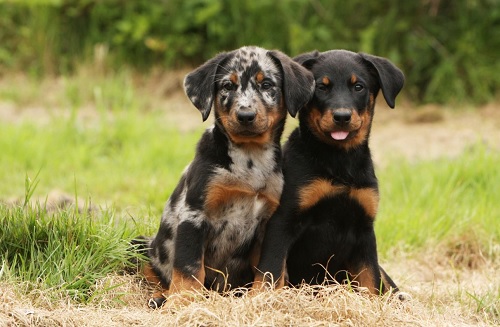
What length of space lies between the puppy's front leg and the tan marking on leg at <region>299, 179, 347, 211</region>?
591 millimetres

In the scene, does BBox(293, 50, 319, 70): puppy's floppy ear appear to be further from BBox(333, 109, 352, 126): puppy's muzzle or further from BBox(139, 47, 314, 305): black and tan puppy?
BBox(333, 109, 352, 126): puppy's muzzle

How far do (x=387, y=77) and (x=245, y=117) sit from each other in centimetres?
101

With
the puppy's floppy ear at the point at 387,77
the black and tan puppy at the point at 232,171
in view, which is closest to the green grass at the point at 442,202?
the puppy's floppy ear at the point at 387,77

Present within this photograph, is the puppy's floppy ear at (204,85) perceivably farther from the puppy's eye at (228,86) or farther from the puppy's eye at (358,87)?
the puppy's eye at (358,87)

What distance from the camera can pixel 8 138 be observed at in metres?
9.30

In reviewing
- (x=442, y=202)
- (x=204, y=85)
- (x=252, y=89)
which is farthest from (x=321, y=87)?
(x=442, y=202)

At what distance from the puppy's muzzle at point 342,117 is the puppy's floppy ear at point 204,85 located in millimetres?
723

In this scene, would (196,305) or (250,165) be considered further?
(250,165)

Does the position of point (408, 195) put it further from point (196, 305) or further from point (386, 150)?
point (196, 305)

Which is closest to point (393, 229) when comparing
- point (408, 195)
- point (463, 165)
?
point (408, 195)

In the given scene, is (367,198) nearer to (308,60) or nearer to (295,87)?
(295,87)

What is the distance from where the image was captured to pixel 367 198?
505 centimetres

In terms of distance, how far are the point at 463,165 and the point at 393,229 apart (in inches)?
62.7

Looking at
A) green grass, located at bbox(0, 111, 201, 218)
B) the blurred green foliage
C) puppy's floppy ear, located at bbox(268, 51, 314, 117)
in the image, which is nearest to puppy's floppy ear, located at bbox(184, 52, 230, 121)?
puppy's floppy ear, located at bbox(268, 51, 314, 117)
